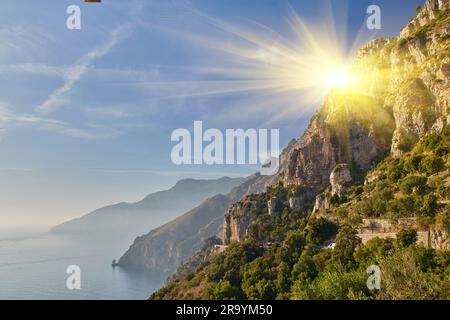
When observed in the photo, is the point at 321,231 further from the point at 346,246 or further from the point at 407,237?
the point at 407,237

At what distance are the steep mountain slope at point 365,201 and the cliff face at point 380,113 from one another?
0.23m

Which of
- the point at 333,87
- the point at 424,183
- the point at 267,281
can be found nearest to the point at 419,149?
the point at 424,183

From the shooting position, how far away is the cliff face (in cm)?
5925

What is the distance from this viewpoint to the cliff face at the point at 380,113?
59250mm

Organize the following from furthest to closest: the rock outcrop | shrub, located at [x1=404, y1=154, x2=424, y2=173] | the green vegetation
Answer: the rock outcrop → shrub, located at [x1=404, y1=154, x2=424, y2=173] → the green vegetation

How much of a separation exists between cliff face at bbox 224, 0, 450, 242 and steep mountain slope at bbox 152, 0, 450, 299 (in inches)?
9.1

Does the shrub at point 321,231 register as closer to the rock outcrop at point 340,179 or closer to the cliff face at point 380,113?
the cliff face at point 380,113

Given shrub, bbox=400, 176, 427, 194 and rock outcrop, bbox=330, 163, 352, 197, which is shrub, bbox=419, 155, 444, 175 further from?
rock outcrop, bbox=330, 163, 352, 197

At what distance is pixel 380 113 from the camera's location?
71750 millimetres

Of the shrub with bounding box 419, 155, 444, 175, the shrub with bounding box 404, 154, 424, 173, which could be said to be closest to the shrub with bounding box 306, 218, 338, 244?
the shrub with bounding box 404, 154, 424, 173
